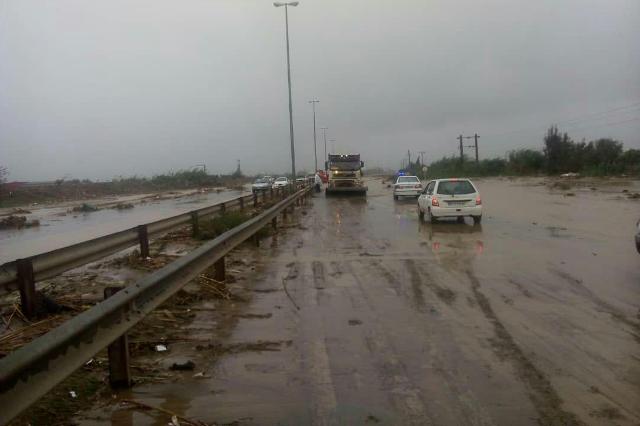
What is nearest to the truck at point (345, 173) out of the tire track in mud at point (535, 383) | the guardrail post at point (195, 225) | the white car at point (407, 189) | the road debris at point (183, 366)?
the white car at point (407, 189)

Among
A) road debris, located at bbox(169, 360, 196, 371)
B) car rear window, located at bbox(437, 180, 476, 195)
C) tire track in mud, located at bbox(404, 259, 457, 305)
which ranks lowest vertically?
tire track in mud, located at bbox(404, 259, 457, 305)

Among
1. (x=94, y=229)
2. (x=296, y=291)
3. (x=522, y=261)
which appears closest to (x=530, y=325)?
(x=296, y=291)

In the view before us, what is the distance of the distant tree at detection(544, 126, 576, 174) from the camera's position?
74938 mm

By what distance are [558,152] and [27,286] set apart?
7780 centimetres

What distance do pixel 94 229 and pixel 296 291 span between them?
14635 mm

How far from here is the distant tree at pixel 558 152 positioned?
74.9 meters

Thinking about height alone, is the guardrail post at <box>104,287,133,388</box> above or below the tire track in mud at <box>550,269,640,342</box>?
above

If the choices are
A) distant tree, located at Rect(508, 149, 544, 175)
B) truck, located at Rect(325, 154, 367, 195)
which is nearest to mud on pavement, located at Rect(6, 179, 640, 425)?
truck, located at Rect(325, 154, 367, 195)

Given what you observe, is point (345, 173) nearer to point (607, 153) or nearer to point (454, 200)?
point (454, 200)

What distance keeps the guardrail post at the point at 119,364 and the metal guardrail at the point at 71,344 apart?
16 cm

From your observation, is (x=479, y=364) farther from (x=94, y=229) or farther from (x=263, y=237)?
(x=94, y=229)

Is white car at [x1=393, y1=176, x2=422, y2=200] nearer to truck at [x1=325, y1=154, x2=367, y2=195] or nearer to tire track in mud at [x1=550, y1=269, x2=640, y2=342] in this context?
truck at [x1=325, y1=154, x2=367, y2=195]

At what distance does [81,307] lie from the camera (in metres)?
7.11

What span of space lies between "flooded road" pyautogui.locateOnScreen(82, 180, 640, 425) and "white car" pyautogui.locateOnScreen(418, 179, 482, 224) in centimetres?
658
